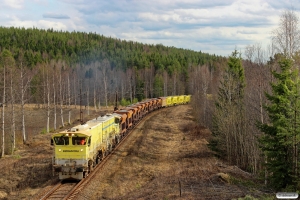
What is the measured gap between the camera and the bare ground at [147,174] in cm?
1864

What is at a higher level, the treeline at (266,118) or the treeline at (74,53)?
the treeline at (74,53)

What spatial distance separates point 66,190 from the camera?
20.6 metres

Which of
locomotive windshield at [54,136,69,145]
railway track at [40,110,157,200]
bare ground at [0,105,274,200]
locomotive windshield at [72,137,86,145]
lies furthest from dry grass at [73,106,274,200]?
locomotive windshield at [54,136,69,145]

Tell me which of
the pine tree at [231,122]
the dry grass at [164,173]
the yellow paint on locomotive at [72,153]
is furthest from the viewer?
the pine tree at [231,122]

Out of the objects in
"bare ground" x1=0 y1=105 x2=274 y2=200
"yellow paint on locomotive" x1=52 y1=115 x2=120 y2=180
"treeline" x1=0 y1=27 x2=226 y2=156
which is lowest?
"bare ground" x1=0 y1=105 x2=274 y2=200

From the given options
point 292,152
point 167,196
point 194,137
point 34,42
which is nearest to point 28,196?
point 167,196

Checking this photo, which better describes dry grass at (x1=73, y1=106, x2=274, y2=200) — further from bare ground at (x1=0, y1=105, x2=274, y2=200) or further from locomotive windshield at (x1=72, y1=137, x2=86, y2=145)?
locomotive windshield at (x1=72, y1=137, x2=86, y2=145)

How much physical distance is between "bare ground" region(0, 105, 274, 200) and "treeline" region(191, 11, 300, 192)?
1585 mm

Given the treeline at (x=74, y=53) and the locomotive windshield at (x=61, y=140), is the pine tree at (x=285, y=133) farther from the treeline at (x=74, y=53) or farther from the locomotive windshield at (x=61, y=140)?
the treeline at (x=74, y=53)

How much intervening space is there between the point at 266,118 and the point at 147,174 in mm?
9882

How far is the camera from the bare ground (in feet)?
61.2

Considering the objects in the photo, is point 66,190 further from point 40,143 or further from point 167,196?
point 40,143

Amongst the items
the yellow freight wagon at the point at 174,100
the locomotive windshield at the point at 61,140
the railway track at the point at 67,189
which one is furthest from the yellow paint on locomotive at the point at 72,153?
the yellow freight wagon at the point at 174,100

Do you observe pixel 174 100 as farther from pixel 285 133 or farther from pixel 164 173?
pixel 285 133
